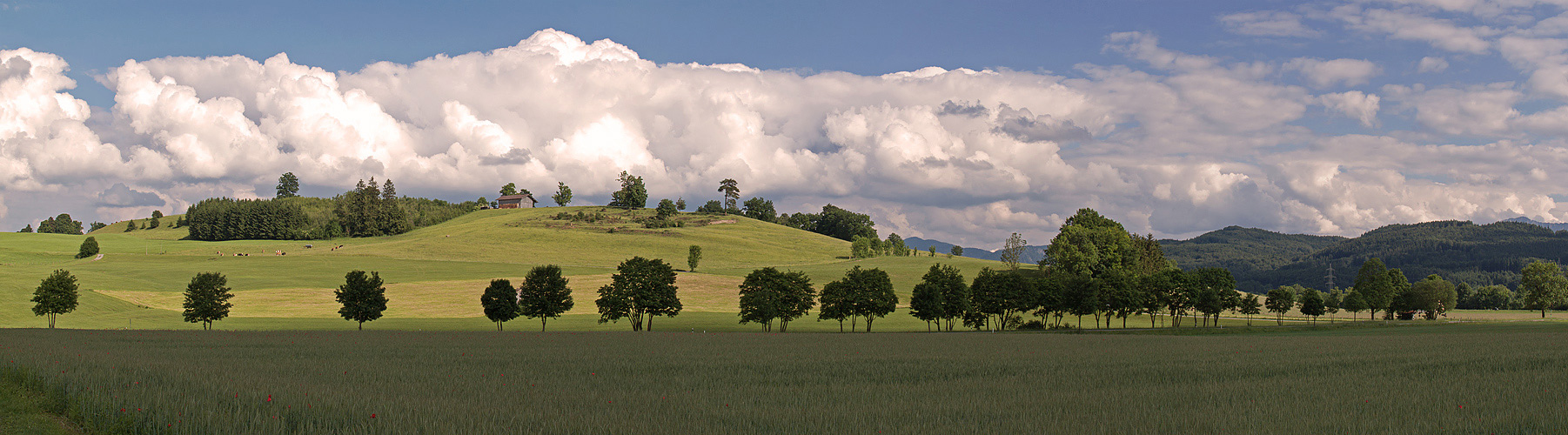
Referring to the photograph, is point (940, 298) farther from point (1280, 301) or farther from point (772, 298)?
point (1280, 301)

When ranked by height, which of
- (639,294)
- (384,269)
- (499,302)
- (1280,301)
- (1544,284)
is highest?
(384,269)

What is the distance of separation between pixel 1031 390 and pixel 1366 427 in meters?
7.23

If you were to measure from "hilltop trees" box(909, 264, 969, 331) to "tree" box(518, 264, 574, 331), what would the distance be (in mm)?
35703

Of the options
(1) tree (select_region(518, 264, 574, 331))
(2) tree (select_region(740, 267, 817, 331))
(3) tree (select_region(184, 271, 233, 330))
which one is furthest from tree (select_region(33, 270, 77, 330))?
(2) tree (select_region(740, 267, 817, 331))

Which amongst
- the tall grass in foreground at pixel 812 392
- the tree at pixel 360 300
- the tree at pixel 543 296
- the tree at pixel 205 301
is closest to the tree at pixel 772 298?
the tree at pixel 543 296

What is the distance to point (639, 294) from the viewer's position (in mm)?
75625

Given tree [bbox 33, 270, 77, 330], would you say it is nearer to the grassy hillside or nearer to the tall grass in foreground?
the grassy hillside

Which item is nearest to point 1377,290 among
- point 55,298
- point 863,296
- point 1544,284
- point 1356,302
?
point 1356,302

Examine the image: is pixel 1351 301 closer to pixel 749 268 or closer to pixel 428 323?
pixel 749 268

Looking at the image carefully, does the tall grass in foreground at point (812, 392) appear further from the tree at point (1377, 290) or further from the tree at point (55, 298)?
the tree at point (1377, 290)

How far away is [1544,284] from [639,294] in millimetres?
149582

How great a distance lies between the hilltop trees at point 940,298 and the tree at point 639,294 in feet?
81.9

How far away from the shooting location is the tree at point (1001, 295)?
85750mm

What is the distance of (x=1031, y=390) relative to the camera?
1938 cm
